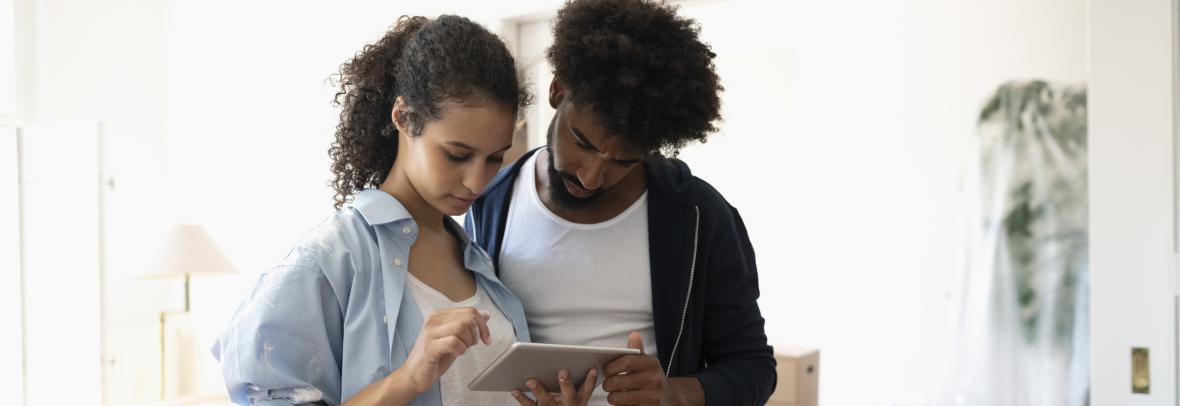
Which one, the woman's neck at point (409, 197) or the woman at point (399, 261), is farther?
the woman's neck at point (409, 197)

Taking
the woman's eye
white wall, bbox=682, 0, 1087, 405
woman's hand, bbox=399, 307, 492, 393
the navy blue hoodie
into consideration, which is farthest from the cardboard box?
woman's hand, bbox=399, 307, 492, 393

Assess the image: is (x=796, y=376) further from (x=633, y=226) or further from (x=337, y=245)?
(x=337, y=245)

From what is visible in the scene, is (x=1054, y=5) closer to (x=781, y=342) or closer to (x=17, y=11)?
(x=781, y=342)

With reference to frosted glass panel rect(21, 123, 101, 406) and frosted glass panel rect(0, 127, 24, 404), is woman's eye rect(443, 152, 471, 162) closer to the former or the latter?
frosted glass panel rect(21, 123, 101, 406)

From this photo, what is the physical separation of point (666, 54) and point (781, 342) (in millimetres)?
1973

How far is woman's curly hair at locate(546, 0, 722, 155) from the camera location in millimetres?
1475

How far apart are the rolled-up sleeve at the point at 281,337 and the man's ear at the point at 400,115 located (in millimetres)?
251

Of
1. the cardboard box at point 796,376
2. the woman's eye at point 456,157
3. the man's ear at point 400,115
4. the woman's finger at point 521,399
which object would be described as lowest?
the cardboard box at point 796,376

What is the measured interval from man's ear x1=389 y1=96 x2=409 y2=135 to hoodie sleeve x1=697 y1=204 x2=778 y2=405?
0.55 metres

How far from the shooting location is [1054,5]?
2.76 metres

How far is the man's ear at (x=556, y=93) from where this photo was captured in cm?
A: 156

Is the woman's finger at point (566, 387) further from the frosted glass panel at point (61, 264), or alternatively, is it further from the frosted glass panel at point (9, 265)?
the frosted glass panel at point (9, 265)

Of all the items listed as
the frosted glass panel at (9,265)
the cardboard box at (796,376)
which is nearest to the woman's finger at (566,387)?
the cardboard box at (796,376)

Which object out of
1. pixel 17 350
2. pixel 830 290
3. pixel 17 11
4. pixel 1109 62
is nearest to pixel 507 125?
pixel 1109 62
